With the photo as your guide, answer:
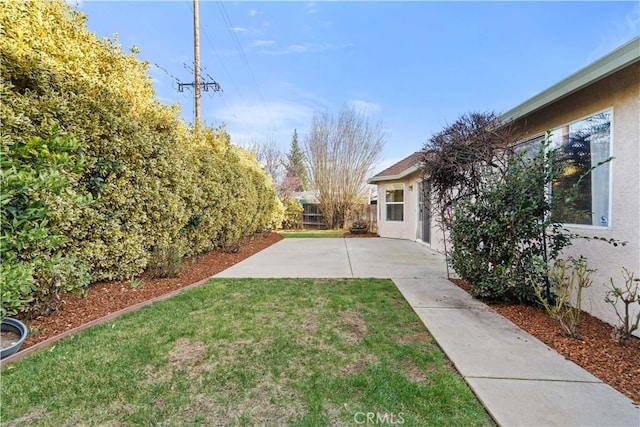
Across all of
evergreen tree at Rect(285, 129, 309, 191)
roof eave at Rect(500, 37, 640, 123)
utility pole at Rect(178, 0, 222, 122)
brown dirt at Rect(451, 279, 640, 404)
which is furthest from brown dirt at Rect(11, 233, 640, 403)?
evergreen tree at Rect(285, 129, 309, 191)

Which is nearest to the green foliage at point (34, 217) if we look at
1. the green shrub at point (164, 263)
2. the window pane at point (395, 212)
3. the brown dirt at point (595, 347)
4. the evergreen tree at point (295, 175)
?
the green shrub at point (164, 263)

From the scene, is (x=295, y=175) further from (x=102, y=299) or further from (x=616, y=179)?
(x=616, y=179)

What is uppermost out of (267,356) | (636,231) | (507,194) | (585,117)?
(585,117)

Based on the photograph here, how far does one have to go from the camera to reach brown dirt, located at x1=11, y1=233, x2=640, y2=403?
8.13ft

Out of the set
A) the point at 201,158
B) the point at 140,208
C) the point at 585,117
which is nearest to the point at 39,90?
the point at 140,208

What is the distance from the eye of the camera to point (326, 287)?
16.6ft

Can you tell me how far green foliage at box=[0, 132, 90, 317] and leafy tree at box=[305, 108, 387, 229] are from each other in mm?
14697

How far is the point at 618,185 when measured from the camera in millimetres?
3213

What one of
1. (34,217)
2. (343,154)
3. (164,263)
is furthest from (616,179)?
(343,154)

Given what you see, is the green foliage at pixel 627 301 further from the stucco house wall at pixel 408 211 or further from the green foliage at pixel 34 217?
the stucco house wall at pixel 408 211

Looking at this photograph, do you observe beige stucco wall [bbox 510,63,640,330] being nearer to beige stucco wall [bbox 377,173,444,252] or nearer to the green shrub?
beige stucco wall [bbox 377,173,444,252]

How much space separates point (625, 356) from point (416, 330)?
71.1 inches

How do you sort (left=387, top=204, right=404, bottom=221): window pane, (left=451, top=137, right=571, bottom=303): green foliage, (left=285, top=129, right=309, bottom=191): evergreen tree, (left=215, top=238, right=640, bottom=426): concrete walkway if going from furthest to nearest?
(left=285, top=129, right=309, bottom=191): evergreen tree < (left=387, top=204, right=404, bottom=221): window pane < (left=451, top=137, right=571, bottom=303): green foliage < (left=215, top=238, right=640, bottom=426): concrete walkway

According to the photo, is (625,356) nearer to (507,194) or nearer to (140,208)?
(507,194)
